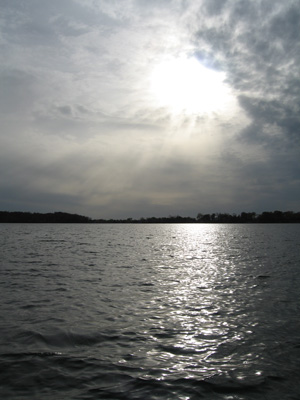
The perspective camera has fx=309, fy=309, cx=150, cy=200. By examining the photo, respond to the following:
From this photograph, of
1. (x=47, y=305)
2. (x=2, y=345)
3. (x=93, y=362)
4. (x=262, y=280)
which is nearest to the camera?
(x=93, y=362)

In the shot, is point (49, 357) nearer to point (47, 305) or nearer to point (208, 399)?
point (208, 399)

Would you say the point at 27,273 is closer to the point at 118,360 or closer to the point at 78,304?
the point at 78,304

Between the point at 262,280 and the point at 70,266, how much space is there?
19255mm

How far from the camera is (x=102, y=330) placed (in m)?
13.0

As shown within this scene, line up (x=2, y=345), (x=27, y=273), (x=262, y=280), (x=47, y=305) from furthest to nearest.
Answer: (x=27, y=273) → (x=262, y=280) → (x=47, y=305) → (x=2, y=345)

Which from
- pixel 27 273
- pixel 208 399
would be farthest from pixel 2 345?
pixel 27 273

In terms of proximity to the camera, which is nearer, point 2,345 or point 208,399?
point 208,399

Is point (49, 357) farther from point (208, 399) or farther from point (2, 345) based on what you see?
point (208, 399)

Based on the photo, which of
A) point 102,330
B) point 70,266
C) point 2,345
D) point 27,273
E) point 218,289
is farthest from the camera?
point 70,266

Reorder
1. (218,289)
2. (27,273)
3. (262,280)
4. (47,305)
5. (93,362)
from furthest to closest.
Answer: (27,273) < (262,280) < (218,289) < (47,305) < (93,362)

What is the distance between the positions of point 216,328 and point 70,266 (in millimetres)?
22495

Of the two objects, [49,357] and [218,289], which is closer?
[49,357]

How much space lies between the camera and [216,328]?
44.6 ft

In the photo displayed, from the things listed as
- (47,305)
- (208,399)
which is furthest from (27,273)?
(208,399)
